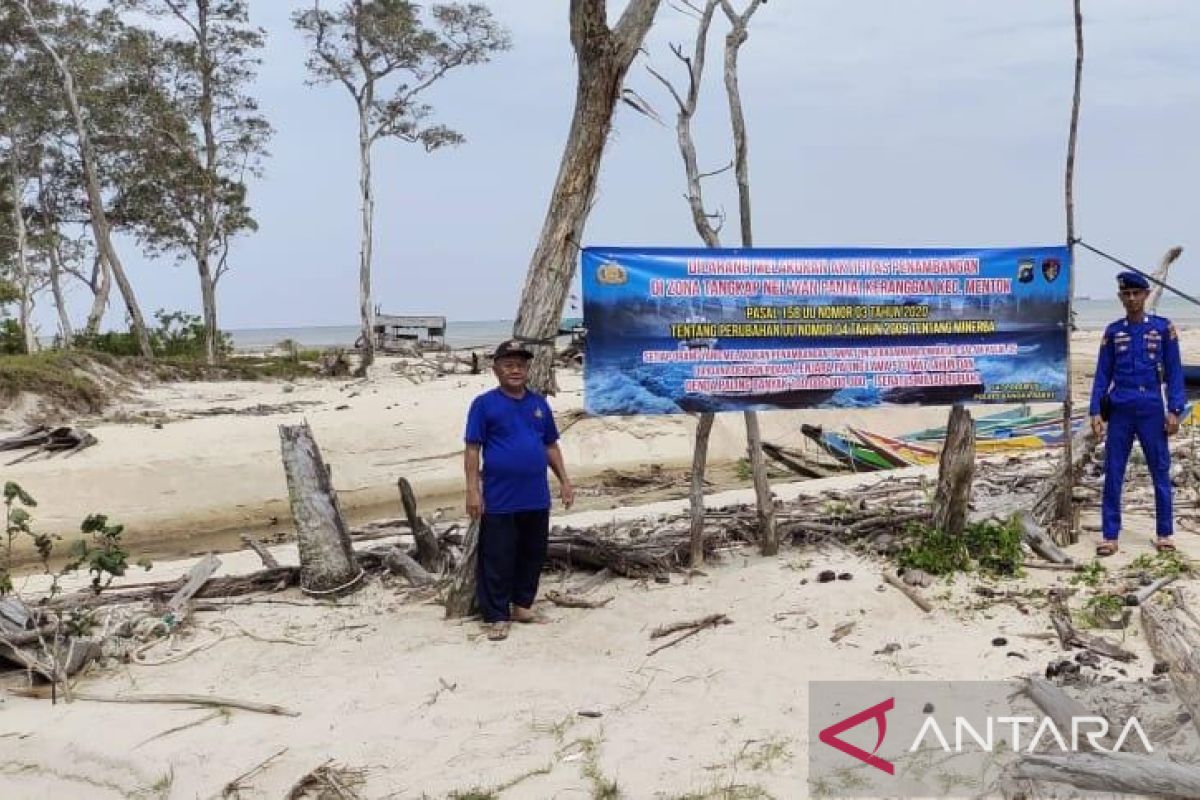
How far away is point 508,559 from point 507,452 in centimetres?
64

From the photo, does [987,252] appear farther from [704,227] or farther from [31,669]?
[31,669]

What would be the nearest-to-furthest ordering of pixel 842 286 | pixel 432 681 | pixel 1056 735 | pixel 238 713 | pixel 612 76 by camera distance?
1. pixel 1056 735
2. pixel 238 713
3. pixel 432 681
4. pixel 612 76
5. pixel 842 286

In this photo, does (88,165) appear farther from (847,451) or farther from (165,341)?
(847,451)

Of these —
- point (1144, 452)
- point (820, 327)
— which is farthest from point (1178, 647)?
point (820, 327)

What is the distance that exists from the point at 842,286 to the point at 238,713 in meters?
4.26

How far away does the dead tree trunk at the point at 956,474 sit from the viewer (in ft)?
20.4

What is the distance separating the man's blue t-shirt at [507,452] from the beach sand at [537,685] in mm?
756

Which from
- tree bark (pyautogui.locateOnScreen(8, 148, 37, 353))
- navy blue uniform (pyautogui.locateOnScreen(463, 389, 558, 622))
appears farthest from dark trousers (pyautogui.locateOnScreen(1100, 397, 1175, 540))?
tree bark (pyautogui.locateOnScreen(8, 148, 37, 353))

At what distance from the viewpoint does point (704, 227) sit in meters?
6.43

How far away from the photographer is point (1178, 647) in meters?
4.14

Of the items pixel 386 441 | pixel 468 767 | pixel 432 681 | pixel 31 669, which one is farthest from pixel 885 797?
pixel 386 441

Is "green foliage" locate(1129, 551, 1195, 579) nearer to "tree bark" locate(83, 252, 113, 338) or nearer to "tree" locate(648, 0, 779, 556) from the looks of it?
"tree" locate(648, 0, 779, 556)

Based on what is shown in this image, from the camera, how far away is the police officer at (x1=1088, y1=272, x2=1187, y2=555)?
20.2ft

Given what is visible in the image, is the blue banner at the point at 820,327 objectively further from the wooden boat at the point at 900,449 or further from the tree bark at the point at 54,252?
the tree bark at the point at 54,252
